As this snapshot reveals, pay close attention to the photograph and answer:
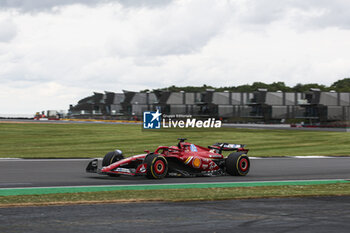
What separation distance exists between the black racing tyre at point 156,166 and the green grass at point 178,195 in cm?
262

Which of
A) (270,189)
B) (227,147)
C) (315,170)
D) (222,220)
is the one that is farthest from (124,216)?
(315,170)

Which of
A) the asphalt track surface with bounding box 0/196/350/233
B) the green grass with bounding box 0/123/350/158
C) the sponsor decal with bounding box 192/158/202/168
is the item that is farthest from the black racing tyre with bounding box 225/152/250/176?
the green grass with bounding box 0/123/350/158

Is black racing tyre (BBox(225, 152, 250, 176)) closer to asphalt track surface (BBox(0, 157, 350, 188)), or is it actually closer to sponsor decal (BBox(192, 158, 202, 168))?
asphalt track surface (BBox(0, 157, 350, 188))

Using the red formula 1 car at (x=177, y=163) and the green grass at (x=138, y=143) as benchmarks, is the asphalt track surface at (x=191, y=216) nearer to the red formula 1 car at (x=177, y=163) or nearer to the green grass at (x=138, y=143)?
the red formula 1 car at (x=177, y=163)

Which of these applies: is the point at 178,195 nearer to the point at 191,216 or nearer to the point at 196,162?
the point at 191,216

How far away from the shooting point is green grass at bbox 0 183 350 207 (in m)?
11.7

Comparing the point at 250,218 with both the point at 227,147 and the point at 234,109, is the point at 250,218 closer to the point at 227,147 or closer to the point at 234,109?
the point at 227,147

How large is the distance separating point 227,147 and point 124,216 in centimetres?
959

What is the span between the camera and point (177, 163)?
17.6m

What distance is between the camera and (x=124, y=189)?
46.9ft

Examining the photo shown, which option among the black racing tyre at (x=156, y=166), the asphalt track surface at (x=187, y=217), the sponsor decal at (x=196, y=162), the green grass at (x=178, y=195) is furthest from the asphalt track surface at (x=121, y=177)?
the asphalt track surface at (x=187, y=217)

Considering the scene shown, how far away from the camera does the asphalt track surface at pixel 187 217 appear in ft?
28.4

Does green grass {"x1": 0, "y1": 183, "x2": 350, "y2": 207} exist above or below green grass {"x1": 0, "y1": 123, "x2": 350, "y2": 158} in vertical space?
below

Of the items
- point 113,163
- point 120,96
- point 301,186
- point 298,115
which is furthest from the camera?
point 120,96
